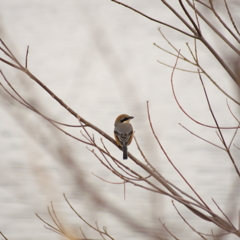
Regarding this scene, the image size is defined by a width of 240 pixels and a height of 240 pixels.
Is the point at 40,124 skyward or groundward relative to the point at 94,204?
skyward

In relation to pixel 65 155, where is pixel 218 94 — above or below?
above

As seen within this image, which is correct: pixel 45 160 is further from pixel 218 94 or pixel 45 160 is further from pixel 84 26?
pixel 84 26

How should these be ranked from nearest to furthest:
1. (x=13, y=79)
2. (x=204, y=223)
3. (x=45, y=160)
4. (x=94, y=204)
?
(x=94, y=204) < (x=204, y=223) < (x=45, y=160) < (x=13, y=79)

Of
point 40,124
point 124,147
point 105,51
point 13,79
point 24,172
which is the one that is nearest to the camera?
point 124,147

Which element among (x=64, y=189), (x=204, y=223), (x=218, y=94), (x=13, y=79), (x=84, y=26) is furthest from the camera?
(x=84, y=26)

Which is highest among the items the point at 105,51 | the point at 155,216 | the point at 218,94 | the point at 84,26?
the point at 84,26

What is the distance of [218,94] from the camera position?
7.89m

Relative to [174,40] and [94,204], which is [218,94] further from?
[94,204]

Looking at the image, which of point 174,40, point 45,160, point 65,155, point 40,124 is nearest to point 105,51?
point 174,40

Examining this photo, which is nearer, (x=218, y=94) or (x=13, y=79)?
(x=13, y=79)

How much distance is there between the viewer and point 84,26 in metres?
11.1

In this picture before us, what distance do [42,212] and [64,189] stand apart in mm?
516

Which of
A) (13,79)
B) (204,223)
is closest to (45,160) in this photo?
(13,79)

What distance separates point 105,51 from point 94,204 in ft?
23.3
